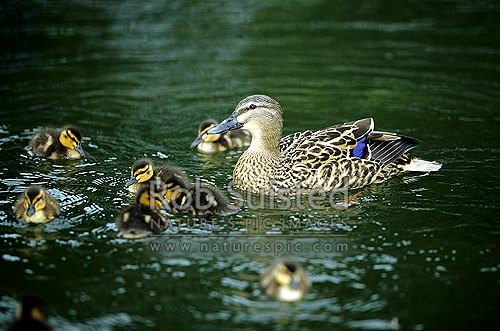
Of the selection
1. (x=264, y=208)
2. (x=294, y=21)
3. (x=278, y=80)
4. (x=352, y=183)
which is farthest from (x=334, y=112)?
(x=294, y=21)

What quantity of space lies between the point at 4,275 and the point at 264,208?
2.05 meters

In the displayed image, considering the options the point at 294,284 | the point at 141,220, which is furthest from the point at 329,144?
the point at 294,284

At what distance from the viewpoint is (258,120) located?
6.82 meters

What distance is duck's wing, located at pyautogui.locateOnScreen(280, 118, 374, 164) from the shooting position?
21.9ft

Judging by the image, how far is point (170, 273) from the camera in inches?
203

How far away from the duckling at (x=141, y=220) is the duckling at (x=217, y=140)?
1.76 m

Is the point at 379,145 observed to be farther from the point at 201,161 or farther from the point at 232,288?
the point at 232,288

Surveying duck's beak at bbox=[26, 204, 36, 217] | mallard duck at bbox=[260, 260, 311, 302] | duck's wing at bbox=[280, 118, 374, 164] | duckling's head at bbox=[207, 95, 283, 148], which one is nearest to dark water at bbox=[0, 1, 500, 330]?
mallard duck at bbox=[260, 260, 311, 302]

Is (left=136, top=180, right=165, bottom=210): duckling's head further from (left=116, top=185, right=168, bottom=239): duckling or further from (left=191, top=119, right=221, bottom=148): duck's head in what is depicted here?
(left=191, top=119, right=221, bottom=148): duck's head

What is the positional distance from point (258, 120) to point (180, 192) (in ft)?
3.54

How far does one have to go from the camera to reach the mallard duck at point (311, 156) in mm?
6637

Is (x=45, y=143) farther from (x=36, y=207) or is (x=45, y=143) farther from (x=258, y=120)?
(x=258, y=120)

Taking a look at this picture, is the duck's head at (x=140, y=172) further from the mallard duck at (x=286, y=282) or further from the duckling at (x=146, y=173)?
the mallard duck at (x=286, y=282)

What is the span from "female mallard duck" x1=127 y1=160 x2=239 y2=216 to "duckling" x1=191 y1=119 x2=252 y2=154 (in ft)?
3.51
